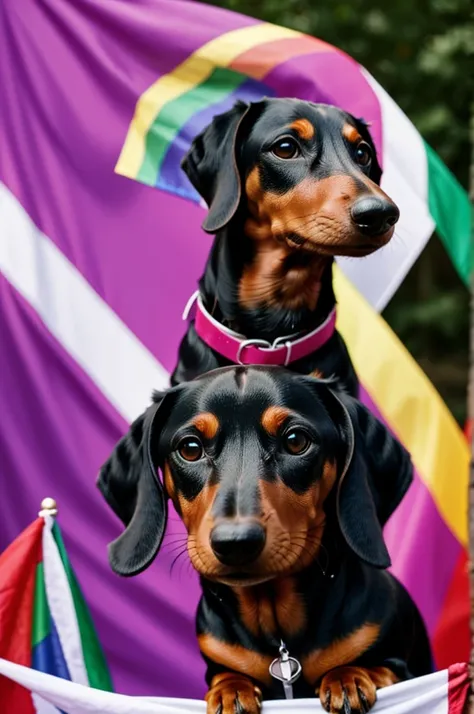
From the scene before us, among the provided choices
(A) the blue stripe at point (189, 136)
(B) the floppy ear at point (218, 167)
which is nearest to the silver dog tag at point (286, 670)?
(B) the floppy ear at point (218, 167)

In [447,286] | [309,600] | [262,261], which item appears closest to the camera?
[309,600]

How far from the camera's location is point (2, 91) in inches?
126

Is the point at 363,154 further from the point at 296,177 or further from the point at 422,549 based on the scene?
the point at 422,549

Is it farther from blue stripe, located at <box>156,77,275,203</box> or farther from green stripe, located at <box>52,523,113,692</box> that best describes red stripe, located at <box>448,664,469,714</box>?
blue stripe, located at <box>156,77,275,203</box>

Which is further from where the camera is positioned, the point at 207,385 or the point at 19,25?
the point at 19,25

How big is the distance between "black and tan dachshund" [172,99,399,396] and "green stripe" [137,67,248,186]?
0.67 metres

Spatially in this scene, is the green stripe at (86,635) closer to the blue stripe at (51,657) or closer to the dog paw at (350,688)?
the blue stripe at (51,657)

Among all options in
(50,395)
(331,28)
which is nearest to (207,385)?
(50,395)

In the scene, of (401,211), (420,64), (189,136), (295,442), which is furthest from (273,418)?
(420,64)

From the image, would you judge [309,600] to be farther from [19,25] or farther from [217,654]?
[19,25]

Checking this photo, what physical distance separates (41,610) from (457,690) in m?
0.90

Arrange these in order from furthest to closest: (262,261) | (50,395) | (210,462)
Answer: (50,395)
(262,261)
(210,462)

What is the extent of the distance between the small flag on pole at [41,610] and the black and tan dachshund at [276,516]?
28 cm

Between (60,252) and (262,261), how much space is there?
102cm
